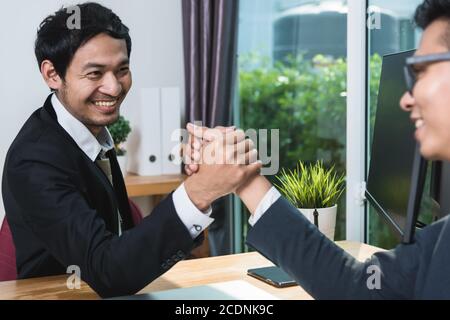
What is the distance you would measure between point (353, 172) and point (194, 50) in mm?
1473

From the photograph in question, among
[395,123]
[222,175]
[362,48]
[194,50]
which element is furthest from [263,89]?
[222,175]

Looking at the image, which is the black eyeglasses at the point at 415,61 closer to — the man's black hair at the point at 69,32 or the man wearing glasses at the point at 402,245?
the man wearing glasses at the point at 402,245

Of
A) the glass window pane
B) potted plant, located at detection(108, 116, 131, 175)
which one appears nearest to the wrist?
the glass window pane

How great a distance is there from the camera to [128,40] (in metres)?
1.79

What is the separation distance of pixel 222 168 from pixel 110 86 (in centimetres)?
56

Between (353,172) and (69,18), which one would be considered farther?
(353,172)

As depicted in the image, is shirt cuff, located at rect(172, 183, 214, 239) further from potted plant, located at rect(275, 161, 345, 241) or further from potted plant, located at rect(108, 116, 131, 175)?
potted plant, located at rect(108, 116, 131, 175)

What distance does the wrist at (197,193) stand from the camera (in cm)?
128

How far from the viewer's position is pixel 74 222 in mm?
1367

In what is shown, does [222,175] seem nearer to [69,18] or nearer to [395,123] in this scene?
[395,123]

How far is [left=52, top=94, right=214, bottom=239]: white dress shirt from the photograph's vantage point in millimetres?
1278

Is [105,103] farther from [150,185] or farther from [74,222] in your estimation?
[150,185]

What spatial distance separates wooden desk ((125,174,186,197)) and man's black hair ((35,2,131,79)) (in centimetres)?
134
